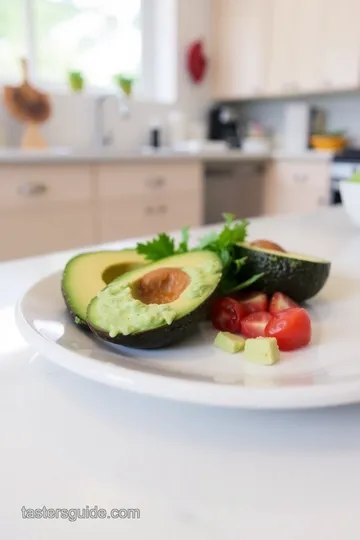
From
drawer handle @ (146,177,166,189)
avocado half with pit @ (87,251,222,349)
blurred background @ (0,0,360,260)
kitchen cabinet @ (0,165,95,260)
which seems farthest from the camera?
drawer handle @ (146,177,166,189)

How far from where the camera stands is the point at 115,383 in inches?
14.5

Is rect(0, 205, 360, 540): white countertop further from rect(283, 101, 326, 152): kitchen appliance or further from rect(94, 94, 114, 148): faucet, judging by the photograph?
rect(283, 101, 326, 152): kitchen appliance

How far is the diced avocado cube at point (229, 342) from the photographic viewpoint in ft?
1.48

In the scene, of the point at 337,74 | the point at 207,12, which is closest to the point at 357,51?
the point at 337,74

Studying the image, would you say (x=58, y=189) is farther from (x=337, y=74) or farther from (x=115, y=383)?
(x=115, y=383)

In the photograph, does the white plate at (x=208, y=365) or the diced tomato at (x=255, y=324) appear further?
the diced tomato at (x=255, y=324)

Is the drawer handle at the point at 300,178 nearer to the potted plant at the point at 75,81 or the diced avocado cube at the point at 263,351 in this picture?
the potted plant at the point at 75,81

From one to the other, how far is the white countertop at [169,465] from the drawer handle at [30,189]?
1.95 meters

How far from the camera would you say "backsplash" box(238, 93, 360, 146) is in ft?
11.2

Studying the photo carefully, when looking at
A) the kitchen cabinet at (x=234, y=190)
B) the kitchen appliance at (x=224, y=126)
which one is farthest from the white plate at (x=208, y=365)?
the kitchen appliance at (x=224, y=126)

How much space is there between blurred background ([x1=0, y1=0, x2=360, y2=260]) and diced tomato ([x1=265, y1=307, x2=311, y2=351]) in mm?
1964

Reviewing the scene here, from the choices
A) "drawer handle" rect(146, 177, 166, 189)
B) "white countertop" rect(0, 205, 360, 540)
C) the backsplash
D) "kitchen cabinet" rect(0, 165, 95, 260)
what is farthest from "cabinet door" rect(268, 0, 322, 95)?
"white countertop" rect(0, 205, 360, 540)

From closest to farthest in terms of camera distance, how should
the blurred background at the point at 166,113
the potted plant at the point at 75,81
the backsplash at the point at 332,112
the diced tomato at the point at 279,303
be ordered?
1. the diced tomato at the point at 279,303
2. the blurred background at the point at 166,113
3. the potted plant at the point at 75,81
4. the backsplash at the point at 332,112

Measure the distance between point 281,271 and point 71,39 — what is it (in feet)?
10.4
